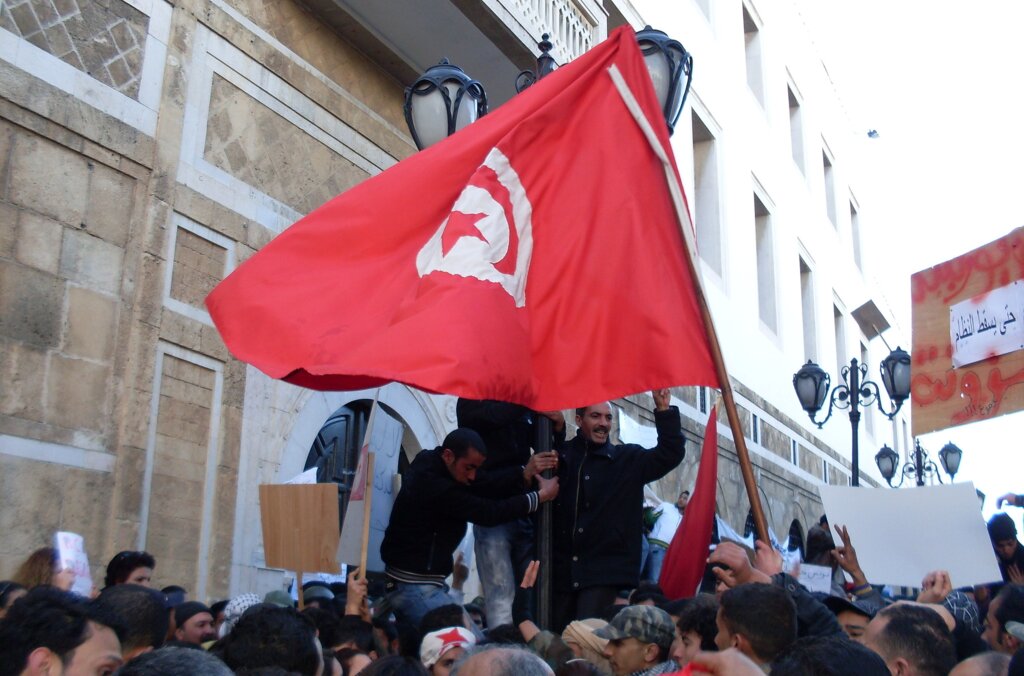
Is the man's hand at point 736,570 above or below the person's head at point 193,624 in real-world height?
above

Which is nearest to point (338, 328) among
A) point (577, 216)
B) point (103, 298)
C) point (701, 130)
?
point (577, 216)

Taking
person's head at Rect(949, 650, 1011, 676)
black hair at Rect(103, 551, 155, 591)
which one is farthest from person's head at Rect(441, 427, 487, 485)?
person's head at Rect(949, 650, 1011, 676)

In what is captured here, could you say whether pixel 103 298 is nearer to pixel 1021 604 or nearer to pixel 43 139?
pixel 43 139

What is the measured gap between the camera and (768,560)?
4.33 metres

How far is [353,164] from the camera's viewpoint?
9.25m

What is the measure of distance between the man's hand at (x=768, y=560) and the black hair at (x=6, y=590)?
2712 mm

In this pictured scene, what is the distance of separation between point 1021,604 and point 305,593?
11.6 feet

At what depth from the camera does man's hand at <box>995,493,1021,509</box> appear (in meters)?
6.11

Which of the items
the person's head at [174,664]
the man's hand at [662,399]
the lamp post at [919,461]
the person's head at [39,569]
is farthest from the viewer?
the lamp post at [919,461]

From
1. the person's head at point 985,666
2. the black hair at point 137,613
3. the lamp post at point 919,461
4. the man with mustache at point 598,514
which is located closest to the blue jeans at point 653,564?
the man with mustache at point 598,514

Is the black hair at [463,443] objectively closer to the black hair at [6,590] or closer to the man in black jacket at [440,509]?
the man in black jacket at [440,509]

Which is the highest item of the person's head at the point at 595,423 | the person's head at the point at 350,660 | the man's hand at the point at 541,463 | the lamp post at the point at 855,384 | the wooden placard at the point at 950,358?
the lamp post at the point at 855,384

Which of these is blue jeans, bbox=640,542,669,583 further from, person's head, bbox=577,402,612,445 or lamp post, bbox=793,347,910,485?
lamp post, bbox=793,347,910,485

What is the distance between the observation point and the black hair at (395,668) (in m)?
2.90
